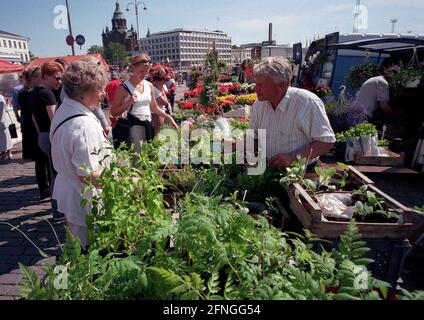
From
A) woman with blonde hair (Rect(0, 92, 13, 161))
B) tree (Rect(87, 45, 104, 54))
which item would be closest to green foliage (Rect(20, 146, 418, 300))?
woman with blonde hair (Rect(0, 92, 13, 161))

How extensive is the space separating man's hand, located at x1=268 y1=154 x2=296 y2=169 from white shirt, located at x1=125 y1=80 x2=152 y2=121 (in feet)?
7.30

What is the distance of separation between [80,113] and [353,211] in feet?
5.53

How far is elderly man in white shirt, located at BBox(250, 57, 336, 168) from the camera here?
2.36 metres

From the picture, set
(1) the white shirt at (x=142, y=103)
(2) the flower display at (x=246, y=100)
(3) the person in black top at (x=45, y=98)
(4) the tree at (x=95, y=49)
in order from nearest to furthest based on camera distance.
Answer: (3) the person in black top at (x=45, y=98) < (1) the white shirt at (x=142, y=103) < (2) the flower display at (x=246, y=100) < (4) the tree at (x=95, y=49)

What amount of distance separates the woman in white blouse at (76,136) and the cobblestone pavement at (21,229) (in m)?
0.22

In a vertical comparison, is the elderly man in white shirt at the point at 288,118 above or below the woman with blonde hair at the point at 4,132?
above

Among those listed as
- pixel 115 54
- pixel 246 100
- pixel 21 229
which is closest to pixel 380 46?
pixel 246 100

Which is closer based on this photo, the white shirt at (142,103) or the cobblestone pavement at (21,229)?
the cobblestone pavement at (21,229)

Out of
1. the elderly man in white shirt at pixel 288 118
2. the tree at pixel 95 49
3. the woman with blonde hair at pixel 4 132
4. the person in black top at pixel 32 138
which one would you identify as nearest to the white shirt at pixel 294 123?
the elderly man in white shirt at pixel 288 118

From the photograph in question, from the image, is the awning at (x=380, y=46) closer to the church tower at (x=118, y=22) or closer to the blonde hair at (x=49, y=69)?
the blonde hair at (x=49, y=69)

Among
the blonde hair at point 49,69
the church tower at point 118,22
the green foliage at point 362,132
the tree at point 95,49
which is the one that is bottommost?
the green foliage at point 362,132

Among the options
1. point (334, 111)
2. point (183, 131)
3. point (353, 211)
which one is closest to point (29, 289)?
point (353, 211)

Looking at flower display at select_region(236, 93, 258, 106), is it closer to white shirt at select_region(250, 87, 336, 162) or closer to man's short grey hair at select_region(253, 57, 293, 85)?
Answer: white shirt at select_region(250, 87, 336, 162)

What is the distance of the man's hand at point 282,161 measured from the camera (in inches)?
88.5
